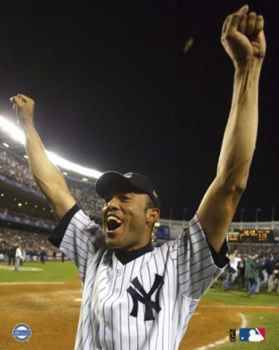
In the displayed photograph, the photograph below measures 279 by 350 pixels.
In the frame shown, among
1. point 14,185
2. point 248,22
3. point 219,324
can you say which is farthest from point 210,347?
point 14,185

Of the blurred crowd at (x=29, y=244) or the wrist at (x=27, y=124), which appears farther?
the blurred crowd at (x=29, y=244)

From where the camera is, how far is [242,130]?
174cm

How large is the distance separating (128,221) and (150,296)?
1.29 ft

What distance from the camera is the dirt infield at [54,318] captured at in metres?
7.26

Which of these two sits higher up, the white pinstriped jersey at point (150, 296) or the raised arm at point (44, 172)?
the raised arm at point (44, 172)

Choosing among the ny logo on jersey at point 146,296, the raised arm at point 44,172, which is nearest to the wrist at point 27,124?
the raised arm at point 44,172

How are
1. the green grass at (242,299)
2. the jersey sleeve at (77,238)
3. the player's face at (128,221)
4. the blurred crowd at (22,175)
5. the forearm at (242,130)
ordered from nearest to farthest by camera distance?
the forearm at (242,130) → the player's face at (128,221) → the jersey sleeve at (77,238) → the green grass at (242,299) → the blurred crowd at (22,175)

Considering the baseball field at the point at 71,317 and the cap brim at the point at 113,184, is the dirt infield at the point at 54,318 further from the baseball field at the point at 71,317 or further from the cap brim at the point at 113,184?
the cap brim at the point at 113,184

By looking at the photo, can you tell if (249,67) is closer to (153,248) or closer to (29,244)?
(153,248)

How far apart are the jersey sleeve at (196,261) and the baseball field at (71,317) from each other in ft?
17.9

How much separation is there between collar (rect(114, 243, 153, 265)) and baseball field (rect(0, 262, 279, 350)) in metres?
5.21

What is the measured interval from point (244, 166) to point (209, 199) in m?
0.20

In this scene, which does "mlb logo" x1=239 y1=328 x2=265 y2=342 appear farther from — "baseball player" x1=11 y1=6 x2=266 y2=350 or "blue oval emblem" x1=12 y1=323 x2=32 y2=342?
"baseball player" x1=11 y1=6 x2=266 y2=350

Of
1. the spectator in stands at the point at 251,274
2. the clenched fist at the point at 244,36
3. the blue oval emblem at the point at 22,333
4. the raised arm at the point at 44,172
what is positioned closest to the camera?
the clenched fist at the point at 244,36
